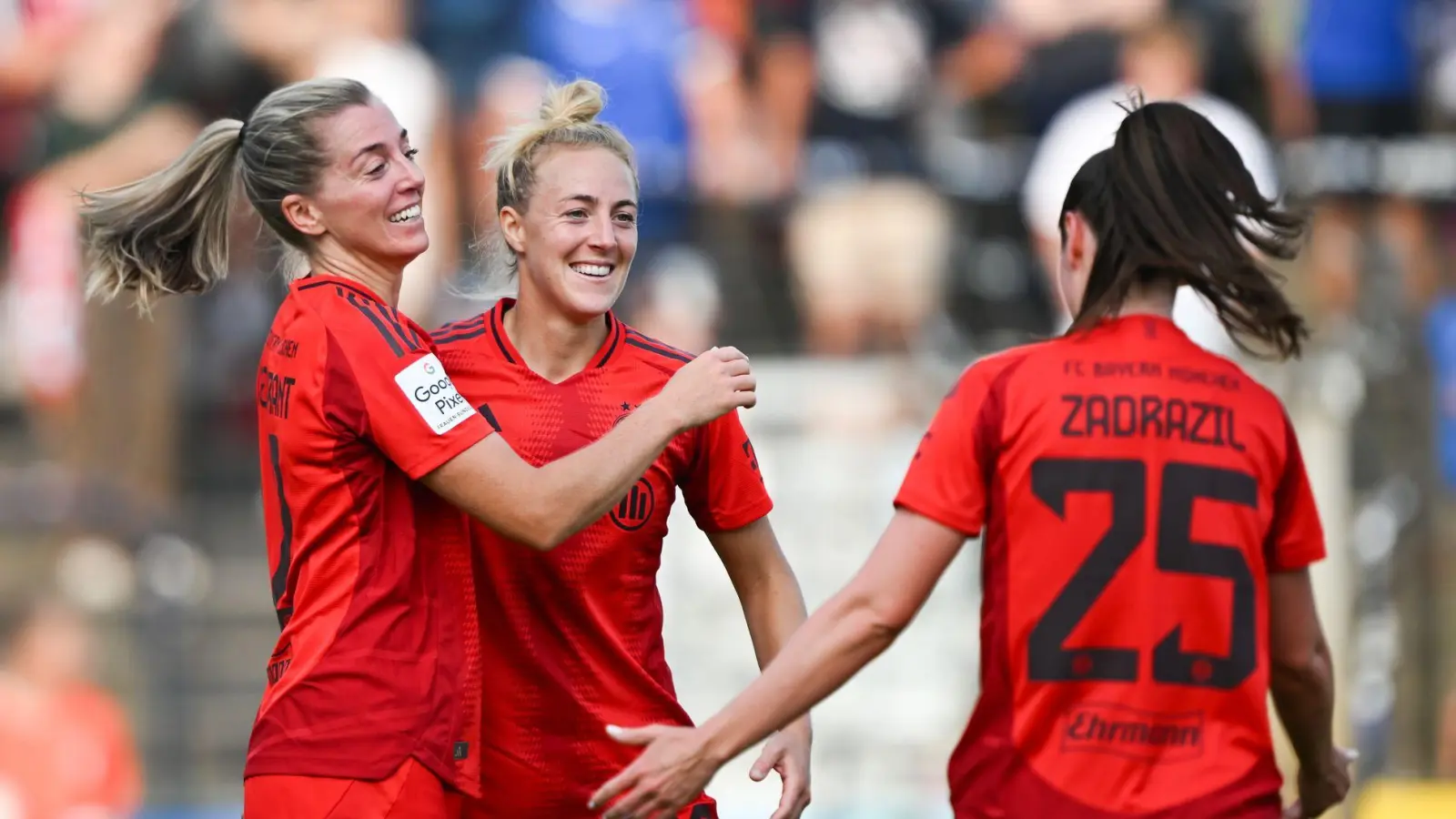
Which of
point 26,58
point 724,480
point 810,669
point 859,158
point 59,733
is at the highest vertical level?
point 26,58

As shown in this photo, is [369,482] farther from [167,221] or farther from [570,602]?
[167,221]

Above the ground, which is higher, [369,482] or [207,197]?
[207,197]

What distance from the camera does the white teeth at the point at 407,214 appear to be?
3869 millimetres

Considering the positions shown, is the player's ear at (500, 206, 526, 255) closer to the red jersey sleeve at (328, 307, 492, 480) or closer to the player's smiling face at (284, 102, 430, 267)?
the player's smiling face at (284, 102, 430, 267)

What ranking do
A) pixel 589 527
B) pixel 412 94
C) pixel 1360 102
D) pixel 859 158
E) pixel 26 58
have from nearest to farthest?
1. pixel 589 527
2. pixel 412 94
3. pixel 859 158
4. pixel 26 58
5. pixel 1360 102

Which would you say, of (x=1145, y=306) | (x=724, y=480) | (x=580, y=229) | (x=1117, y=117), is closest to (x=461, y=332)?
(x=580, y=229)

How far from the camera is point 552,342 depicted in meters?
4.16

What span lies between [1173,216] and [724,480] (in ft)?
4.10

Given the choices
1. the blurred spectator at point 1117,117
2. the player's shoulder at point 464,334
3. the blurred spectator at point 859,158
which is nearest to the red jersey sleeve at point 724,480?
the player's shoulder at point 464,334

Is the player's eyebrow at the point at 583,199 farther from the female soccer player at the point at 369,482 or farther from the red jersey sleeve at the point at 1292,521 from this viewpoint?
the red jersey sleeve at the point at 1292,521

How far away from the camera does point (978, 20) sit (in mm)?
10695

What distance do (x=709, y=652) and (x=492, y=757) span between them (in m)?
5.72

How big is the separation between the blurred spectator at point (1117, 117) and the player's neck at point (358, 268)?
5.78 metres

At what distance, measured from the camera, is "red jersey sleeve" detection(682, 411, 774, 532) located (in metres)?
4.14
